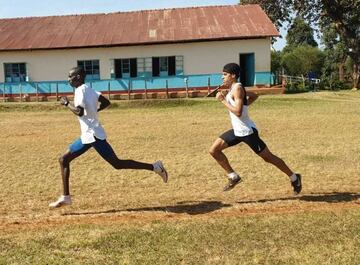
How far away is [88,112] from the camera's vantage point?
567 centimetres

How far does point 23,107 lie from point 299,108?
1185 cm

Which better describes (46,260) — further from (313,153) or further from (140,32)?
(140,32)

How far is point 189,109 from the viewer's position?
20562 millimetres

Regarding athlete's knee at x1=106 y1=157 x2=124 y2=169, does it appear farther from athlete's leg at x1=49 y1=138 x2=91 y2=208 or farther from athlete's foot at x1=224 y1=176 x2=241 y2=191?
athlete's foot at x1=224 y1=176 x2=241 y2=191

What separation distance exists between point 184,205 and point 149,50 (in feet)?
72.8

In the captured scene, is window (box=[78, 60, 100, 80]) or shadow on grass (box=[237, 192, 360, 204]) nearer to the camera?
shadow on grass (box=[237, 192, 360, 204])

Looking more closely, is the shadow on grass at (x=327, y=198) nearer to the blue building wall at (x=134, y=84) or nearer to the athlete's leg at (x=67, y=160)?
the athlete's leg at (x=67, y=160)

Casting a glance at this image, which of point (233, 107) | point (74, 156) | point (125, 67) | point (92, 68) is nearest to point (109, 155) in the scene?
point (74, 156)

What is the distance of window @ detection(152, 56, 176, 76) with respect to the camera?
2780cm

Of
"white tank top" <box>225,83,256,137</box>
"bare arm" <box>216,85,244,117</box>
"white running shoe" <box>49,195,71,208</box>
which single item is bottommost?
"white running shoe" <box>49,195,71,208</box>

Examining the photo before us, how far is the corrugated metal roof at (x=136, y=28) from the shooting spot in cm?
2742

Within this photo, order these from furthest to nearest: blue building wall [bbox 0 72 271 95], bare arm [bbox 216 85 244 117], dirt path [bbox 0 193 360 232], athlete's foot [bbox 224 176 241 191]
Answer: blue building wall [bbox 0 72 271 95], athlete's foot [bbox 224 176 241 191], bare arm [bbox 216 85 244 117], dirt path [bbox 0 193 360 232]

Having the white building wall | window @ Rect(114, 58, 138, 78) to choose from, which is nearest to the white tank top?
the white building wall

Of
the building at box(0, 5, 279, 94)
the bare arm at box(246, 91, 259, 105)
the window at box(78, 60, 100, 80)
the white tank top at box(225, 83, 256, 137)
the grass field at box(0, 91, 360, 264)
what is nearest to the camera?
the grass field at box(0, 91, 360, 264)
